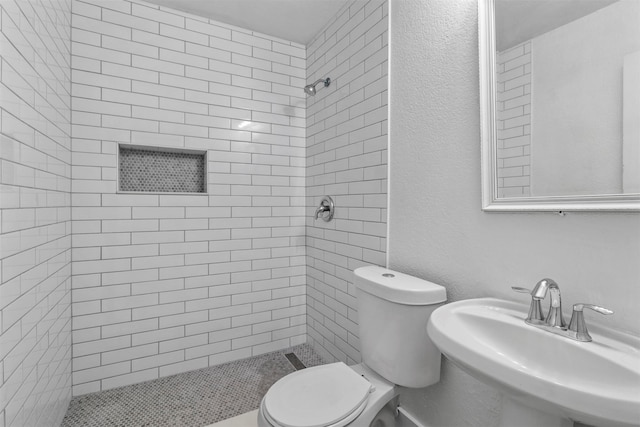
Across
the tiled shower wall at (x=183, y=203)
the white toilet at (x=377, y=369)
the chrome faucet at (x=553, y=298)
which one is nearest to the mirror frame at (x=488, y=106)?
the chrome faucet at (x=553, y=298)

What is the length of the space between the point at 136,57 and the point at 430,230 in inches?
79.8

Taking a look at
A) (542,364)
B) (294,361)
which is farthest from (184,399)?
(542,364)

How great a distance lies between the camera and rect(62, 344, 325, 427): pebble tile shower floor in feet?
5.37

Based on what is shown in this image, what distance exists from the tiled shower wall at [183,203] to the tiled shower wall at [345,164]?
18 cm

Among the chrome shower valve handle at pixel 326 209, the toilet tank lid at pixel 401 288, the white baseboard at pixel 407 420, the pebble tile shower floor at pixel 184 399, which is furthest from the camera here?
the chrome shower valve handle at pixel 326 209

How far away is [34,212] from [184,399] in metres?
1.29

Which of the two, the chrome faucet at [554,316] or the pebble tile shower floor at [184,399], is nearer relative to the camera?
the chrome faucet at [554,316]

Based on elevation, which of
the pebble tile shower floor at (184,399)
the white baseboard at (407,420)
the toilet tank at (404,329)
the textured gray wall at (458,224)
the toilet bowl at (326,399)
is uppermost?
the textured gray wall at (458,224)

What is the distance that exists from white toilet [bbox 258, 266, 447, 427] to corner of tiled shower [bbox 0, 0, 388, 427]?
1.33ft

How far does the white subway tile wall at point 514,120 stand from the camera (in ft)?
3.48

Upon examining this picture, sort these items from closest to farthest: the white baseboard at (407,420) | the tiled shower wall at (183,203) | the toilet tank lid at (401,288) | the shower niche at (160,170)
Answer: the toilet tank lid at (401,288) < the white baseboard at (407,420) < the tiled shower wall at (183,203) < the shower niche at (160,170)

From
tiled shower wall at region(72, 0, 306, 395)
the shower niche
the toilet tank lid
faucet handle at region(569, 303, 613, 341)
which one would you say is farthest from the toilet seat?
the shower niche

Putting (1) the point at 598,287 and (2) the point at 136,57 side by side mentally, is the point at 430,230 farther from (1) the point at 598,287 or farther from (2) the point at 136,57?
(2) the point at 136,57

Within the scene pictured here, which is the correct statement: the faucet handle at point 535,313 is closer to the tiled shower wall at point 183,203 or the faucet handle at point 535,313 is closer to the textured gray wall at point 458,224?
the textured gray wall at point 458,224
